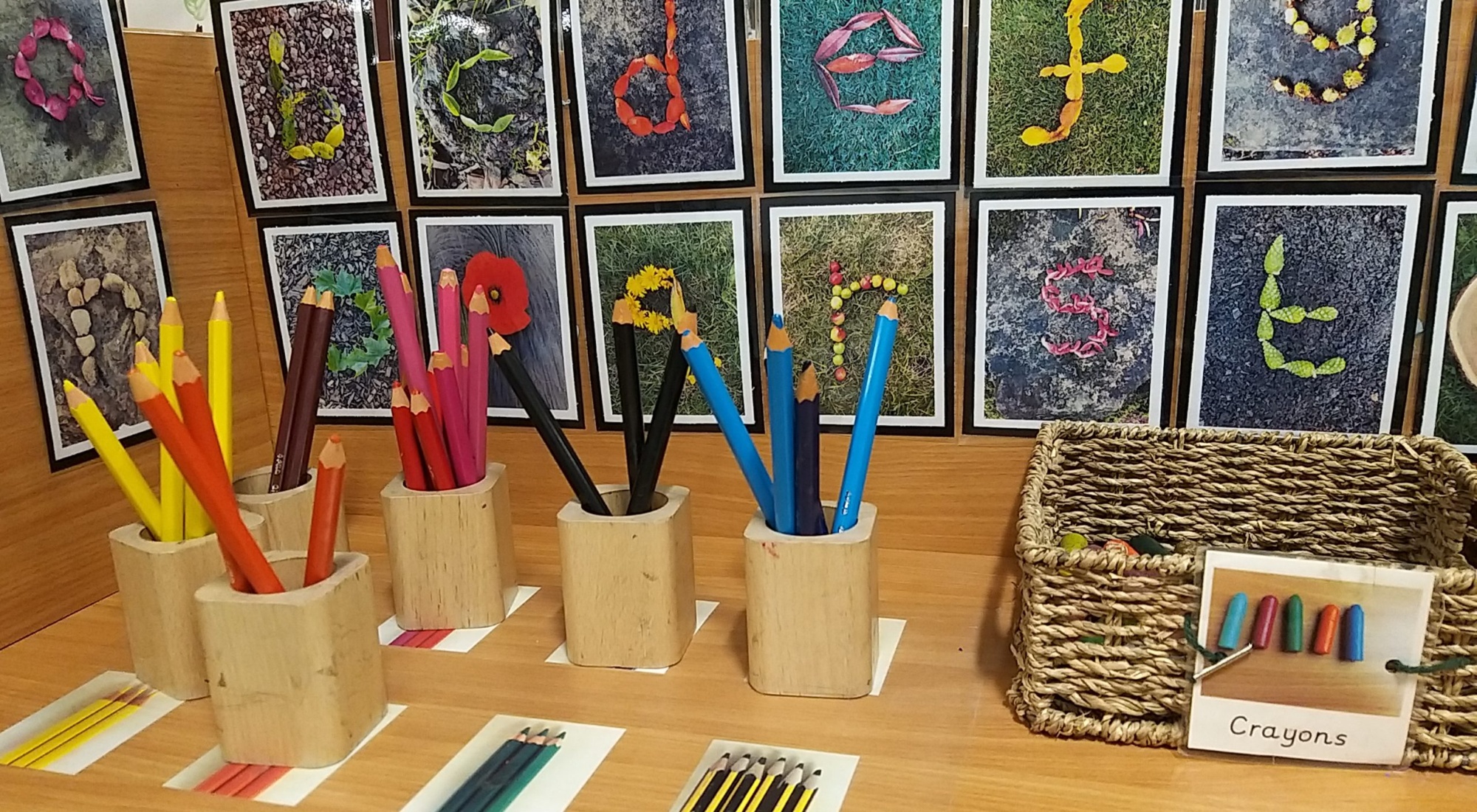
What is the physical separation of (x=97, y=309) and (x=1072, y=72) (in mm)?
722

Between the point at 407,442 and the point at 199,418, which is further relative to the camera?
the point at 407,442

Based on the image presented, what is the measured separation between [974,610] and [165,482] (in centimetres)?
53

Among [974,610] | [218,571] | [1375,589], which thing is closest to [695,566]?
[974,610]

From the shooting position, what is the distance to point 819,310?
2.61 ft

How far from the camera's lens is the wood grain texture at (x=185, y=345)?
2.44 feet

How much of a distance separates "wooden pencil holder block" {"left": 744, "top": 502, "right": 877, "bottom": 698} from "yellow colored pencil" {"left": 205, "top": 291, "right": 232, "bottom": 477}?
0.34 m

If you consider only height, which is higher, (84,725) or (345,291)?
(345,291)

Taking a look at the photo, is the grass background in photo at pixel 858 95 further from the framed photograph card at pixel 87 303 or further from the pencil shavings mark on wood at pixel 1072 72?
the framed photograph card at pixel 87 303

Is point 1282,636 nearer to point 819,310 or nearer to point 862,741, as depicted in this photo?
point 862,741

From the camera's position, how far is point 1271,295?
2.35ft

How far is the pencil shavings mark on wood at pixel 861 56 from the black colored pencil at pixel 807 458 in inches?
9.5

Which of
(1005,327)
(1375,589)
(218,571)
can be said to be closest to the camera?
(1375,589)

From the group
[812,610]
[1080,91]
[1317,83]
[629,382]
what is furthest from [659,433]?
[1317,83]

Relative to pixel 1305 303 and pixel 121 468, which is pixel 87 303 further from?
pixel 1305 303
